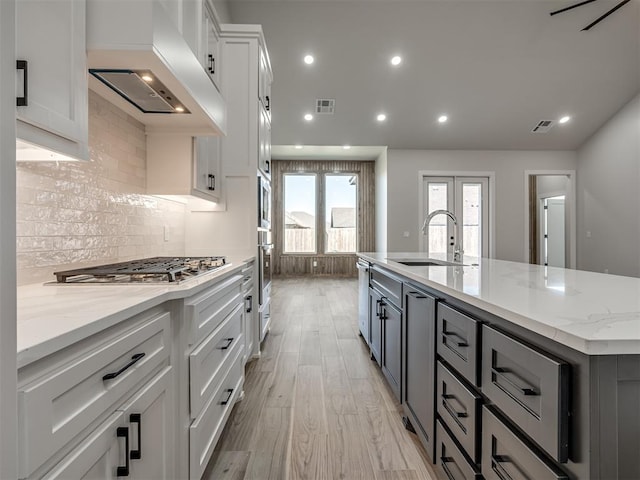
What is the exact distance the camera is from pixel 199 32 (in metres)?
1.93

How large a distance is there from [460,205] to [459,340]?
6.71 metres

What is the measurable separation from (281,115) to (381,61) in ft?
6.65

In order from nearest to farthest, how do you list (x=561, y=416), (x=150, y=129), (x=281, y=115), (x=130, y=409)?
(x=561, y=416) < (x=130, y=409) < (x=150, y=129) < (x=281, y=115)

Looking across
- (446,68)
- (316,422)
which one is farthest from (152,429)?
(446,68)

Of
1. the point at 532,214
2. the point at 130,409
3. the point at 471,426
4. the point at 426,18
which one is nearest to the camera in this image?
the point at 130,409

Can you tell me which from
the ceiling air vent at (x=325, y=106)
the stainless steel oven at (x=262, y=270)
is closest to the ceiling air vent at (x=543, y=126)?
the ceiling air vent at (x=325, y=106)

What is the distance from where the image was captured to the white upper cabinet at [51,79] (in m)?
0.89

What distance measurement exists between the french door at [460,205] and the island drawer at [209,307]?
611 cm

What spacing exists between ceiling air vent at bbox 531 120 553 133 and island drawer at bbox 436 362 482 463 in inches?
276

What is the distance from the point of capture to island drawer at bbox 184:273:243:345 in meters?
1.27

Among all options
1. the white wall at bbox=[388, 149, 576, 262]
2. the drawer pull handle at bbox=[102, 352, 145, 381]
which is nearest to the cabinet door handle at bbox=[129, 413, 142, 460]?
the drawer pull handle at bbox=[102, 352, 145, 381]

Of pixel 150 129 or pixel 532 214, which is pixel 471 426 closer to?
pixel 150 129

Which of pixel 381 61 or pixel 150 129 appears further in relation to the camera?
pixel 381 61

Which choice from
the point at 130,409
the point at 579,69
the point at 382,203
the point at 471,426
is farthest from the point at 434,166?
the point at 130,409
